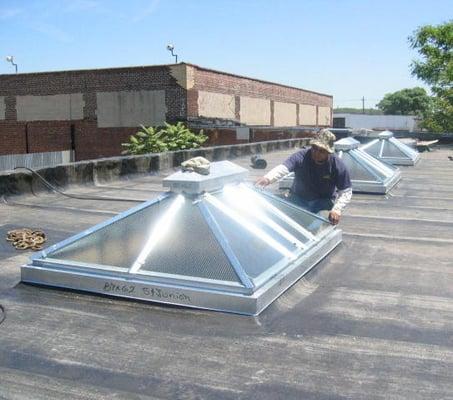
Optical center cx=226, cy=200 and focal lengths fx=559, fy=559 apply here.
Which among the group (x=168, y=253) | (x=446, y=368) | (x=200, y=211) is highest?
(x=200, y=211)

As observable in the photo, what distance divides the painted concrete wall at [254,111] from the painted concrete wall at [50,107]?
10981 mm

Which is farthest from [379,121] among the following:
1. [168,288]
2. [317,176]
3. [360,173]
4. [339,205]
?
[168,288]

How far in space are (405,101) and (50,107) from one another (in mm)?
88210

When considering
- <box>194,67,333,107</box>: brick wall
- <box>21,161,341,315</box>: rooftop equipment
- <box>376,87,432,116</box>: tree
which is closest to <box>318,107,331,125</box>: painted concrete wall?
<box>194,67,333,107</box>: brick wall

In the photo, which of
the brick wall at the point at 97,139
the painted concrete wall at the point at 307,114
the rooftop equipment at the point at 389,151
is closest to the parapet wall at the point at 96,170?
the rooftop equipment at the point at 389,151

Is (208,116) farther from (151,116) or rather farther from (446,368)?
(446,368)

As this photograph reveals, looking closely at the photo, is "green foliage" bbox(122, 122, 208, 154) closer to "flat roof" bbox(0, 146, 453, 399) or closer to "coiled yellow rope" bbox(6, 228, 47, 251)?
"coiled yellow rope" bbox(6, 228, 47, 251)

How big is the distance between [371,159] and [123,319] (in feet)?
32.1

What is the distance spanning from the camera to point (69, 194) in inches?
455

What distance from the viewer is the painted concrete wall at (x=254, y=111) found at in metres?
39.0

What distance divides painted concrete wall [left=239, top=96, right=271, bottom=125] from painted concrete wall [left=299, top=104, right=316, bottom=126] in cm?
927

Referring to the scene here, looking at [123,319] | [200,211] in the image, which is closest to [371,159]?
[200,211]

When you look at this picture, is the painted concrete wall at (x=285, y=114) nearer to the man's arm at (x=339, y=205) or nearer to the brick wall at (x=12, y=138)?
the brick wall at (x=12, y=138)

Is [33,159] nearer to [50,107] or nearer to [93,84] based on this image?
[93,84]
